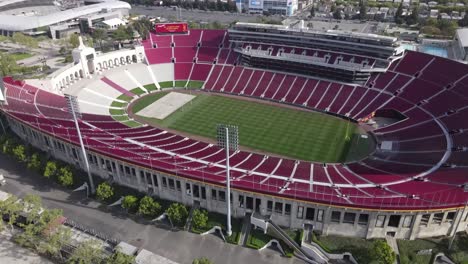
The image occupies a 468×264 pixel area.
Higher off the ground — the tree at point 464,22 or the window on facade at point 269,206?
the tree at point 464,22

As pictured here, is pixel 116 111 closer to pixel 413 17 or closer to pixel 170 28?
pixel 170 28

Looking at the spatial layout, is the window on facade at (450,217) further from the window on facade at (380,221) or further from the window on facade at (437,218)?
the window on facade at (380,221)

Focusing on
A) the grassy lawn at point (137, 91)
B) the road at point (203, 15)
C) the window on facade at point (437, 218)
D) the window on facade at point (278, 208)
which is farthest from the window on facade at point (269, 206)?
the road at point (203, 15)

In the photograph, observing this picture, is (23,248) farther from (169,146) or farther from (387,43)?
(387,43)

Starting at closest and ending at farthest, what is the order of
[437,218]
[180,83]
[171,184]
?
1. [437,218]
2. [171,184]
3. [180,83]

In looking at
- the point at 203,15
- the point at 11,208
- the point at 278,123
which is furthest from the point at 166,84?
the point at 203,15

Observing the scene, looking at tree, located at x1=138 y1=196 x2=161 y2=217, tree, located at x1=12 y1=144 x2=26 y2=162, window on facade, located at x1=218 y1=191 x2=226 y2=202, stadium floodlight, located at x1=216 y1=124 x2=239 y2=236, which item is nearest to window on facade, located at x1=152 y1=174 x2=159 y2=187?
tree, located at x1=138 y1=196 x2=161 y2=217
